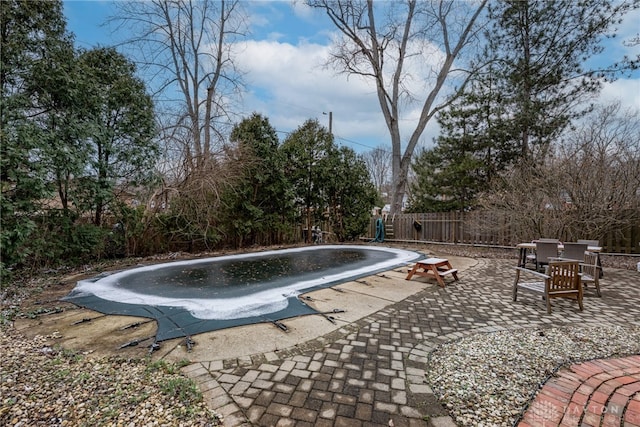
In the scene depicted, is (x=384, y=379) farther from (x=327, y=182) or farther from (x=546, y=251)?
(x=327, y=182)

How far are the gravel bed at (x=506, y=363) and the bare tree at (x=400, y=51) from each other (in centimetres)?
1074

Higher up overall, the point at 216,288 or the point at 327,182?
the point at 327,182

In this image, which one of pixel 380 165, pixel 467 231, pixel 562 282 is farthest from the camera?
pixel 380 165

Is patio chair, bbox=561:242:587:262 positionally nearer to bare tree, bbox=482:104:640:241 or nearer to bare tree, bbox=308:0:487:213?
bare tree, bbox=482:104:640:241

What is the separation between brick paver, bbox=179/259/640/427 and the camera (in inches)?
65.4

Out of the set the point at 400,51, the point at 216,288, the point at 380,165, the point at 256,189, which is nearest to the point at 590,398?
the point at 216,288

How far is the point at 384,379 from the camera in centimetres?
203

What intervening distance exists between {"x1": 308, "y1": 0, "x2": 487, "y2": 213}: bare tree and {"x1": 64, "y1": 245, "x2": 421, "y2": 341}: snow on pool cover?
8.26m

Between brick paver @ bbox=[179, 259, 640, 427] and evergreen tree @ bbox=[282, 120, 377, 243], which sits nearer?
brick paver @ bbox=[179, 259, 640, 427]

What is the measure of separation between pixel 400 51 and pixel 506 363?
46.1ft

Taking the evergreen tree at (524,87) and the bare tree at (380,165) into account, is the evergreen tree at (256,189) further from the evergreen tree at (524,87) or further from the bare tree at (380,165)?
the bare tree at (380,165)

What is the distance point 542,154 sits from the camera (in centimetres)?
831

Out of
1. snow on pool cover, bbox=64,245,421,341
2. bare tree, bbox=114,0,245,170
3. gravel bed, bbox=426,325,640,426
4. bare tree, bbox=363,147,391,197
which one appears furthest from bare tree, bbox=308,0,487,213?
bare tree, bbox=363,147,391,197

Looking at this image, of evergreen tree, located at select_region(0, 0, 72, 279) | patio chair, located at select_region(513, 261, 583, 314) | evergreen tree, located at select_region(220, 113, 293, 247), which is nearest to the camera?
patio chair, located at select_region(513, 261, 583, 314)
